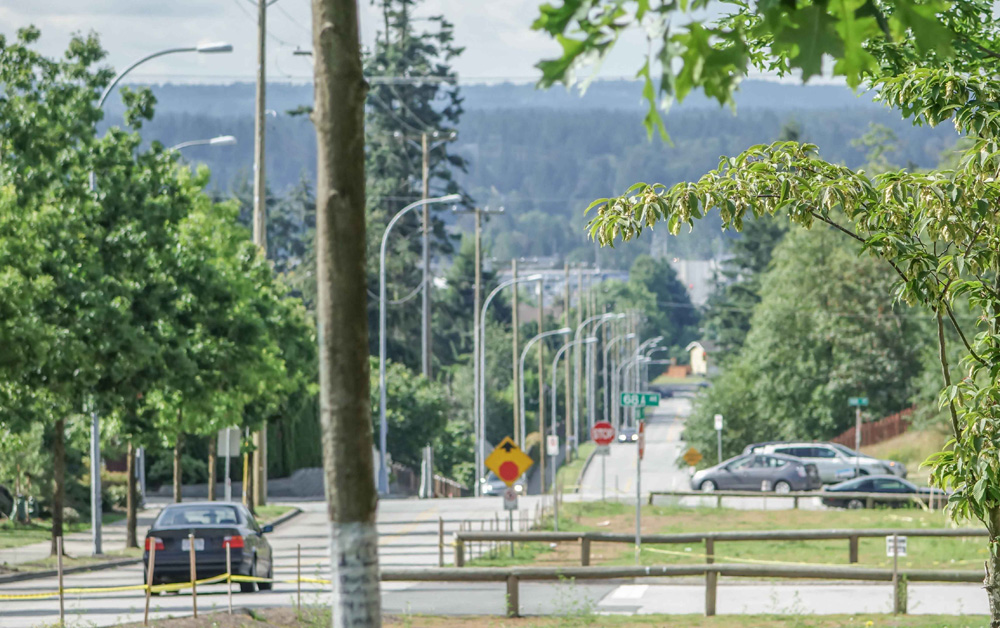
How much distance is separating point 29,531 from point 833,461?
30.8 metres

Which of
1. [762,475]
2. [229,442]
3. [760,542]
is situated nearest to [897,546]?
[760,542]

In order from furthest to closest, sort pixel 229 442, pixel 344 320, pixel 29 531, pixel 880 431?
pixel 880 431
pixel 29 531
pixel 229 442
pixel 344 320

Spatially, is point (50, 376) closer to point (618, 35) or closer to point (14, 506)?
point (14, 506)

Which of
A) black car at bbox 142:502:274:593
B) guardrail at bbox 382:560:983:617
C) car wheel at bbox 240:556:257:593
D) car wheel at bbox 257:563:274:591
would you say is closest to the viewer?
guardrail at bbox 382:560:983:617

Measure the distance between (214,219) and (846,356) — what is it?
42285 millimetres

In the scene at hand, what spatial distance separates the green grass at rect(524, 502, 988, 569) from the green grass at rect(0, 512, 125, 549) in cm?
1183

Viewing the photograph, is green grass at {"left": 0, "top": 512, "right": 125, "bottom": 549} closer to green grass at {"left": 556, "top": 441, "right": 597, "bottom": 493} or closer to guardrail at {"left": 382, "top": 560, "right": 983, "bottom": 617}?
Answer: guardrail at {"left": 382, "top": 560, "right": 983, "bottom": 617}

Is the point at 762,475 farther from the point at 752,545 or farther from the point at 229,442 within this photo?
the point at 229,442

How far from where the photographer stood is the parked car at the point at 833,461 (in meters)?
52.1

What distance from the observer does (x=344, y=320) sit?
5.10m

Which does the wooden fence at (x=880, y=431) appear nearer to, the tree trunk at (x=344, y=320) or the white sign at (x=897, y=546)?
the white sign at (x=897, y=546)

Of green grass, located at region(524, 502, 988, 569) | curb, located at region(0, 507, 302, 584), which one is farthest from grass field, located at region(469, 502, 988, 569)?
curb, located at region(0, 507, 302, 584)

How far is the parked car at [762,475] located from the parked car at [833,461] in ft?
6.26

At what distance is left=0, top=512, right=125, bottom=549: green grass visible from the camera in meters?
31.9
